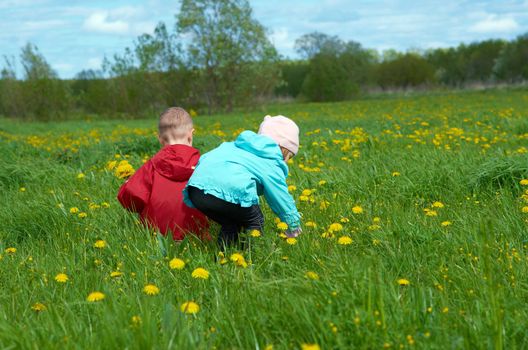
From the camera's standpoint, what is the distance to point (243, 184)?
3070 mm

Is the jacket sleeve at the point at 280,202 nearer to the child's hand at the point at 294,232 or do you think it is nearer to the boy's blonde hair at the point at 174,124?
the child's hand at the point at 294,232

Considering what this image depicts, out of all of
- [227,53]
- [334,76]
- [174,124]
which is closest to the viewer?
[174,124]

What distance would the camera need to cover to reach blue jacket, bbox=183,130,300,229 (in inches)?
121

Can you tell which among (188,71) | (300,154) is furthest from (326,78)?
(300,154)

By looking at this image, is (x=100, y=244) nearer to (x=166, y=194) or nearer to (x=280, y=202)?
(x=166, y=194)

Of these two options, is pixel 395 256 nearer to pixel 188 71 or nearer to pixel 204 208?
pixel 204 208

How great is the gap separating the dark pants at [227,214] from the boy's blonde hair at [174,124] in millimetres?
522

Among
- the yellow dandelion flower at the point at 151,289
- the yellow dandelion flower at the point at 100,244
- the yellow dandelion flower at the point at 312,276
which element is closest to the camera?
the yellow dandelion flower at the point at 312,276

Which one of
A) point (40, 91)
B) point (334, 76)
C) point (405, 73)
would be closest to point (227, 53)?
point (40, 91)

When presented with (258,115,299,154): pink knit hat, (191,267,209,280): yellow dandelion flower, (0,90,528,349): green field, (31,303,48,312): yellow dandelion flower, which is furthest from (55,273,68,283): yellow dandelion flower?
(258,115,299,154): pink knit hat

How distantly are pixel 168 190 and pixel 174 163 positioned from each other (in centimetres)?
18

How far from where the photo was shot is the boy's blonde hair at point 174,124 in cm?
353

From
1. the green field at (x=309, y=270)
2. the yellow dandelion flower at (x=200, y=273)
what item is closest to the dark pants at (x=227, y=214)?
the green field at (x=309, y=270)

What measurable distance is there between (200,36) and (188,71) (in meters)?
1.85
